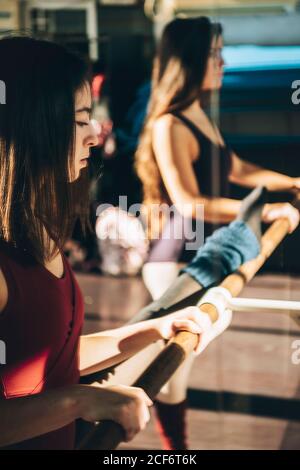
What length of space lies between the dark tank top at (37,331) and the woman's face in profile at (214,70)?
75 centimetres

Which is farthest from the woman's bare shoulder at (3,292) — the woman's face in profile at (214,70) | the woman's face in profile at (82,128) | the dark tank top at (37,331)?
the woman's face in profile at (214,70)

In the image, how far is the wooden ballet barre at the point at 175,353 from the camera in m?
1.01

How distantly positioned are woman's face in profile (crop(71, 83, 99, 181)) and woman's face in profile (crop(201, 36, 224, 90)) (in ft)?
2.12

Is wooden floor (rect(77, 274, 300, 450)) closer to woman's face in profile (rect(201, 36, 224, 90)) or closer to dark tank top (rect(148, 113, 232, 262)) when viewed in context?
dark tank top (rect(148, 113, 232, 262))

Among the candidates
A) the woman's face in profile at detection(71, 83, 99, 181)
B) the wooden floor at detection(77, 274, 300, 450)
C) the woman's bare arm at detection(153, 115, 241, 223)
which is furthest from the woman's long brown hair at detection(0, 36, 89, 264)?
the wooden floor at detection(77, 274, 300, 450)

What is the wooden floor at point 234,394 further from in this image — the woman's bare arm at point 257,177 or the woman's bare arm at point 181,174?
the woman's bare arm at point 257,177

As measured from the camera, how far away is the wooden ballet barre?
101 cm

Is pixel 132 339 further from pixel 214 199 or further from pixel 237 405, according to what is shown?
pixel 237 405

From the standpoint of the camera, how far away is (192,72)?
1893mm

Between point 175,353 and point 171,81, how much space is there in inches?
→ 36.8

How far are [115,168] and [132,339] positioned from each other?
2.07 ft

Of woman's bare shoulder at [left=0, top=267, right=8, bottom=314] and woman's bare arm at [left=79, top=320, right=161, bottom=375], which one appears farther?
woman's bare arm at [left=79, top=320, right=161, bottom=375]
